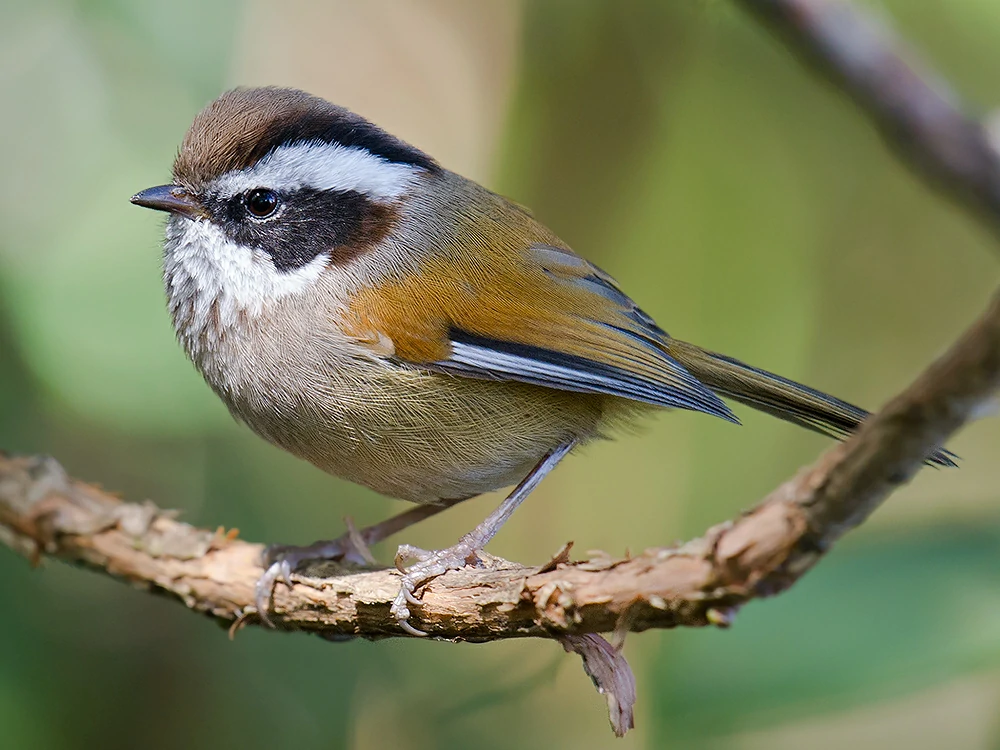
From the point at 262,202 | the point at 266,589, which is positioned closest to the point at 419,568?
the point at 266,589

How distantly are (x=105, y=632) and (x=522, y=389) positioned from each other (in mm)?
2157

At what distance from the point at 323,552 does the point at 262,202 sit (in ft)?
3.82

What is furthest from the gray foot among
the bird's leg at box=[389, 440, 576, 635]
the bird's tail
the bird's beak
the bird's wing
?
the bird's beak

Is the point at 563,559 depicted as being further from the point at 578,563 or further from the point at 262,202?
the point at 262,202

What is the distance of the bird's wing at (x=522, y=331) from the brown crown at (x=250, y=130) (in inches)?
22.2

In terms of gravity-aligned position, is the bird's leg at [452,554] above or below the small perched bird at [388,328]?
below

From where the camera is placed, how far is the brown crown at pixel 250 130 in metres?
3.01

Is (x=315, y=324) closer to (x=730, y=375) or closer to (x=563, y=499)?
(x=730, y=375)

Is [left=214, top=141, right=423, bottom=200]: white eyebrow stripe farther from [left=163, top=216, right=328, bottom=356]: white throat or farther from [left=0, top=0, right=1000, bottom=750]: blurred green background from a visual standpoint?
[left=0, top=0, right=1000, bottom=750]: blurred green background

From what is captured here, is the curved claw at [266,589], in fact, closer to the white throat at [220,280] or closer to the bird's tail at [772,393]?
the white throat at [220,280]

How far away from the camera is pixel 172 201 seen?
9.84 feet

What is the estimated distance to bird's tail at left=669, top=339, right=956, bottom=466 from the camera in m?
3.00

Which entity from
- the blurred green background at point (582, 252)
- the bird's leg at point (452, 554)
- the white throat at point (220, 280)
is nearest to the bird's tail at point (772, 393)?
the blurred green background at point (582, 252)

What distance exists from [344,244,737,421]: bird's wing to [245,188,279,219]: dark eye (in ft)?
1.38
